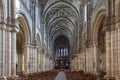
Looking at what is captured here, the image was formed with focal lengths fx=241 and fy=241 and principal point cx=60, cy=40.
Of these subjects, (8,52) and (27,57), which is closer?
(8,52)

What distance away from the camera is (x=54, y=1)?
162 feet

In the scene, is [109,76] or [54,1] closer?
[109,76]

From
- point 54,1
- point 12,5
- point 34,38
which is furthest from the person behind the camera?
point 54,1

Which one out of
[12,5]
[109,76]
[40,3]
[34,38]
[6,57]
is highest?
[40,3]

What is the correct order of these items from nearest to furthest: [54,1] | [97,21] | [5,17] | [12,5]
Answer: [5,17] < [12,5] < [97,21] < [54,1]

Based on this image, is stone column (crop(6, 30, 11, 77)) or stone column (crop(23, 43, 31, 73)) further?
stone column (crop(23, 43, 31, 73))

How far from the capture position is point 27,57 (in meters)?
32.1

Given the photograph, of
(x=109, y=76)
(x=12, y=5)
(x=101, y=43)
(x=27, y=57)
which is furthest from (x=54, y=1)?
(x=109, y=76)

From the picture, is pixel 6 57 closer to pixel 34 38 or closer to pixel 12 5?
pixel 12 5

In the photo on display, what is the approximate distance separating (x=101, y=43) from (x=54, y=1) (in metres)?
14.9

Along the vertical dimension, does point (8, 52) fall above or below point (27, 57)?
above

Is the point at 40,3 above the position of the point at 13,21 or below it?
above

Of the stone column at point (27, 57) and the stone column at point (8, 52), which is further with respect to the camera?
the stone column at point (27, 57)

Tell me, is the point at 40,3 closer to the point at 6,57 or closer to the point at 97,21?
the point at 97,21
